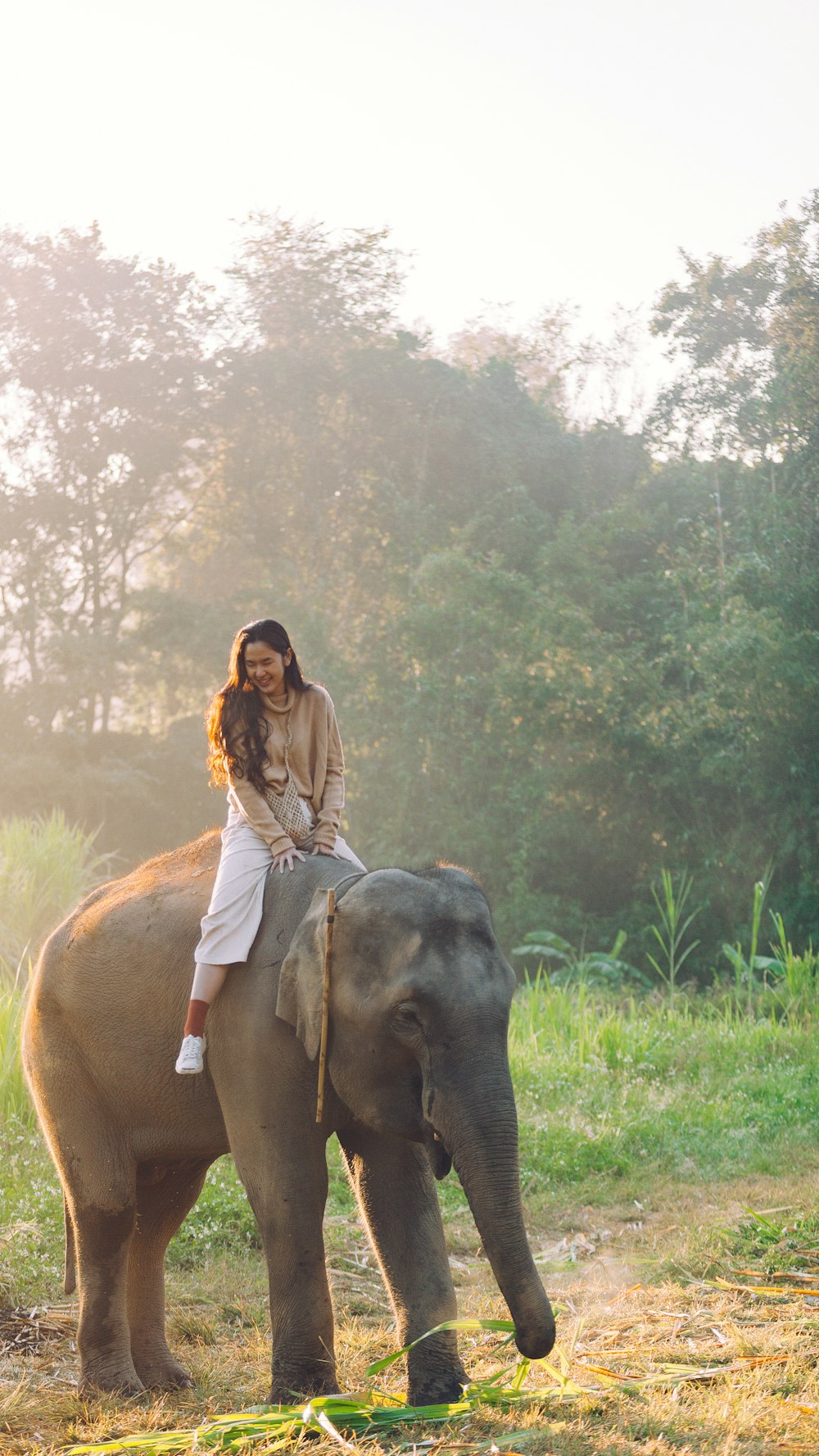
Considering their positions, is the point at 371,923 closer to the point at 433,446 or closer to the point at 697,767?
the point at 697,767

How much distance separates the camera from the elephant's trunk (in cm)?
323

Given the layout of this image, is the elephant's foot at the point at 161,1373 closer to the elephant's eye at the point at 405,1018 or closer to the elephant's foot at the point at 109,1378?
the elephant's foot at the point at 109,1378

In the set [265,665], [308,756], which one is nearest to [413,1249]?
[308,756]

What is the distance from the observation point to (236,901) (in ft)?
13.4

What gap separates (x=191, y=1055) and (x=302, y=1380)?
2.99 ft

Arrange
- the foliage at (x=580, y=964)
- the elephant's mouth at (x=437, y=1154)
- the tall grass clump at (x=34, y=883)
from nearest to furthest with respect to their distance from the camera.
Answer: the elephant's mouth at (x=437, y=1154) < the tall grass clump at (x=34, y=883) < the foliage at (x=580, y=964)

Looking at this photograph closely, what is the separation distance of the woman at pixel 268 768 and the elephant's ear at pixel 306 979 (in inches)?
10.3

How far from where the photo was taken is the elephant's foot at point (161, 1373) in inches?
175

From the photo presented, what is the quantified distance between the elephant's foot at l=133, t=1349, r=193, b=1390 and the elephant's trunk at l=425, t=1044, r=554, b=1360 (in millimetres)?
1679

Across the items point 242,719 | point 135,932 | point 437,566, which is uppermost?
point 437,566

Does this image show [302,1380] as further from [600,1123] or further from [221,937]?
[600,1123]

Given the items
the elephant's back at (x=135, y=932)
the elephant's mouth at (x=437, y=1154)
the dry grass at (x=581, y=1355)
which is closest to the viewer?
the dry grass at (x=581, y=1355)

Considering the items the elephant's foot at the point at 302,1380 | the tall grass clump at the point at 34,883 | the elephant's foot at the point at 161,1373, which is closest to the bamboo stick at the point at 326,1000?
the elephant's foot at the point at 302,1380

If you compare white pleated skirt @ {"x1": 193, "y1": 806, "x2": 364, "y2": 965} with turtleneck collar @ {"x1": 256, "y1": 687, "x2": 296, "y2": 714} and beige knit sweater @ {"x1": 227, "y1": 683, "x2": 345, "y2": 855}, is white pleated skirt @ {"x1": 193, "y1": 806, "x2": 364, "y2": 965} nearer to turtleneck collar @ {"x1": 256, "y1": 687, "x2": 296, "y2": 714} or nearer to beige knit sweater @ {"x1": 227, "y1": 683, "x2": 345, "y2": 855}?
beige knit sweater @ {"x1": 227, "y1": 683, "x2": 345, "y2": 855}
